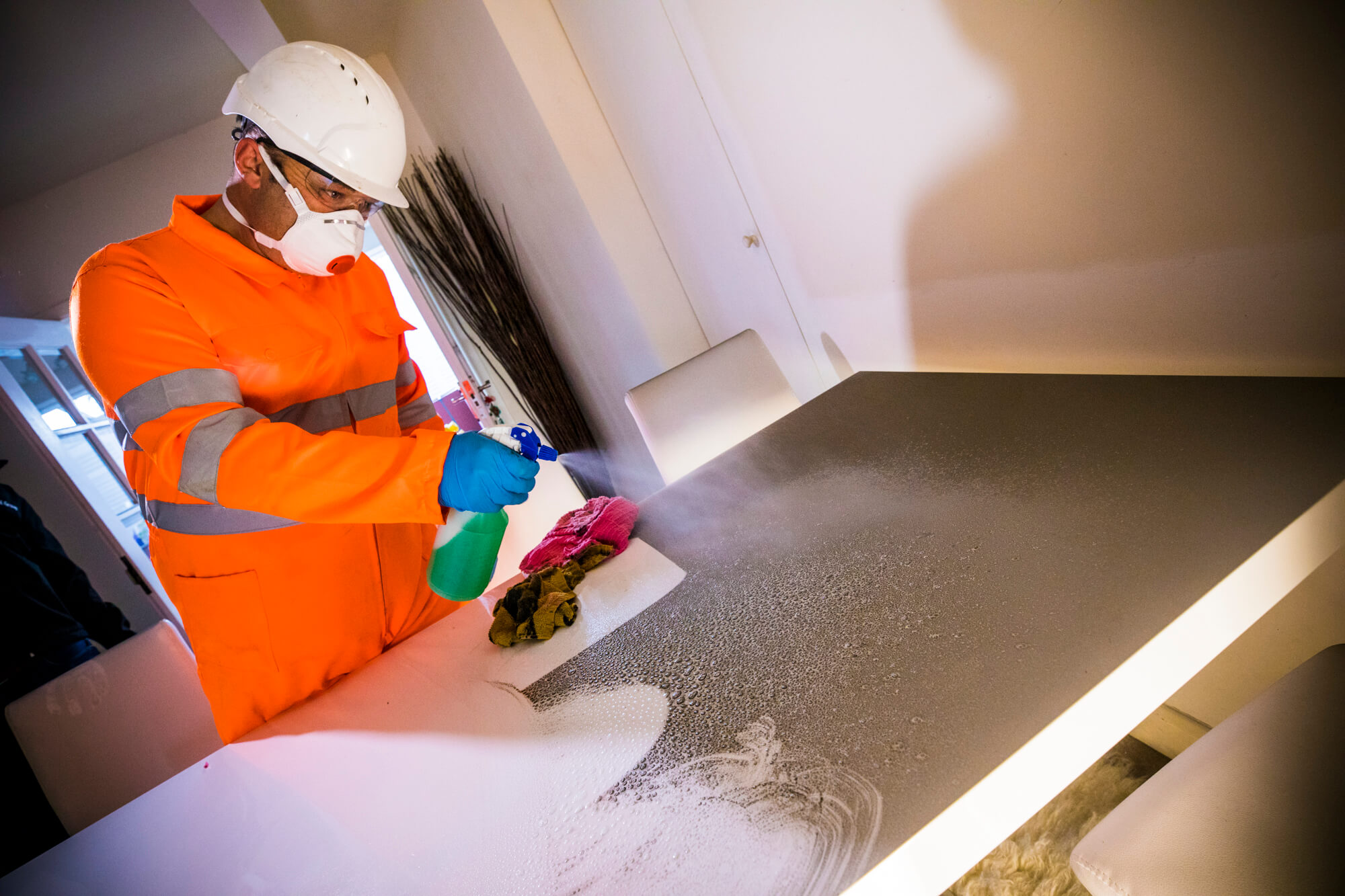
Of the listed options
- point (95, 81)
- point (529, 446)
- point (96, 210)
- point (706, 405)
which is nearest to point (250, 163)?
point (529, 446)

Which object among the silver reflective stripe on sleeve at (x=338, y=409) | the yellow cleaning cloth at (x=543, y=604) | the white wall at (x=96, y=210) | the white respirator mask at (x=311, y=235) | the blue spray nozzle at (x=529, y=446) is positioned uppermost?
the white wall at (x=96, y=210)

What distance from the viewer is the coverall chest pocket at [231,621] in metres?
1.16

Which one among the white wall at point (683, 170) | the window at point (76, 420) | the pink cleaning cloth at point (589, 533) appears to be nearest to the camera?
the pink cleaning cloth at point (589, 533)

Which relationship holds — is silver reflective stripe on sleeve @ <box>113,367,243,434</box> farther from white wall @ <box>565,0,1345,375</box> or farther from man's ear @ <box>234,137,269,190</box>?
white wall @ <box>565,0,1345,375</box>

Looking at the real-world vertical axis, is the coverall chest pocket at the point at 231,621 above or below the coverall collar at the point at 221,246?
below

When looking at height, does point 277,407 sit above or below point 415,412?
above

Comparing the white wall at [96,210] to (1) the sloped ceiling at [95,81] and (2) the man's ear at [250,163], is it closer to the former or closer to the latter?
(1) the sloped ceiling at [95,81]

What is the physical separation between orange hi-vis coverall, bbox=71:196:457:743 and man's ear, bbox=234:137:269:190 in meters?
0.12

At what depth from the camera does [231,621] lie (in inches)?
45.8

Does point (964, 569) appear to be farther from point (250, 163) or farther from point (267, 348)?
point (250, 163)

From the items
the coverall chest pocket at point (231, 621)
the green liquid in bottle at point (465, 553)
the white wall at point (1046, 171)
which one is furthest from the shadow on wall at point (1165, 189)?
the coverall chest pocket at point (231, 621)

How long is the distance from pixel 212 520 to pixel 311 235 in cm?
54

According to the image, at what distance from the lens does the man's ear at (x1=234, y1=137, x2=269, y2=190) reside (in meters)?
1.17

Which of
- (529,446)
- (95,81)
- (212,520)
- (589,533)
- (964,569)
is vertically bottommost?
(964,569)
